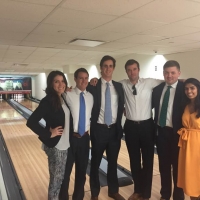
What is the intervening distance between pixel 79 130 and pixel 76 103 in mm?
265

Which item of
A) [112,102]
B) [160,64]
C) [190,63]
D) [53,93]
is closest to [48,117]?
[53,93]

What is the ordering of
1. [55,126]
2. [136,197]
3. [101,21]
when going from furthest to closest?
1. [101,21]
2. [136,197]
3. [55,126]

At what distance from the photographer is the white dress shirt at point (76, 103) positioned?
7.40 feet

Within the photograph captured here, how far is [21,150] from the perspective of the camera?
5098 mm

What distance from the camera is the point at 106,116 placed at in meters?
2.46

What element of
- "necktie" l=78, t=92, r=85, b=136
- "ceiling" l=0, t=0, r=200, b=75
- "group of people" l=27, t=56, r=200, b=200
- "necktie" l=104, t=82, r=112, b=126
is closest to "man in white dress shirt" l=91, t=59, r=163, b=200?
"group of people" l=27, t=56, r=200, b=200

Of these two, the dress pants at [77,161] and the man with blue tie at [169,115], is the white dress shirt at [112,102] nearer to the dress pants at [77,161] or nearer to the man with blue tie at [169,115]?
the dress pants at [77,161]

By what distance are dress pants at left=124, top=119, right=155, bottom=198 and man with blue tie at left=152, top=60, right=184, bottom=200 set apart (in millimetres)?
103

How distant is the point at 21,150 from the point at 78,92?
3.32m

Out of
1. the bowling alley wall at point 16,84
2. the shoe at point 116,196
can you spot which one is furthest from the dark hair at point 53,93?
the bowling alley wall at point 16,84

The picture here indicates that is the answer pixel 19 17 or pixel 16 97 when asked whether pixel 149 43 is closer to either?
pixel 19 17

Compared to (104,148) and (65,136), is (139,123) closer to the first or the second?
(104,148)

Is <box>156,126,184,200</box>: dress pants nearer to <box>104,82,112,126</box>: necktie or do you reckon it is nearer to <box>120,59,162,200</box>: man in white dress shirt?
<box>120,59,162,200</box>: man in white dress shirt

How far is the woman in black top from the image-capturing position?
6.61ft
